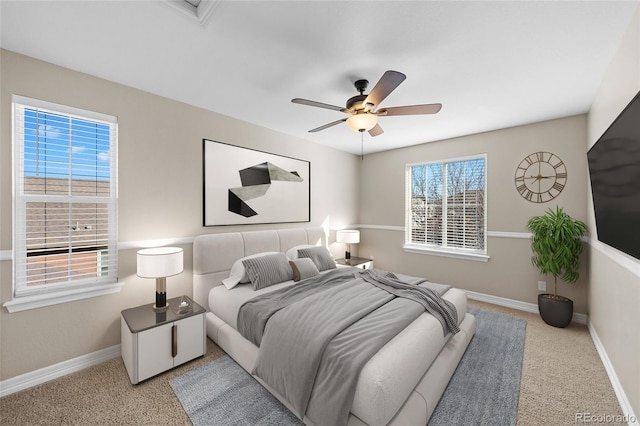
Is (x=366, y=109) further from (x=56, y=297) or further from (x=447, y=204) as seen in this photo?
(x=56, y=297)

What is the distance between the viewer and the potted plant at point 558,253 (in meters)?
3.13

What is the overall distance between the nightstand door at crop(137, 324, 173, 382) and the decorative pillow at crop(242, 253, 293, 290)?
0.90m

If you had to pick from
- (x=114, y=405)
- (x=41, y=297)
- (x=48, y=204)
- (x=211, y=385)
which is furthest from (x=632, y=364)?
(x=48, y=204)

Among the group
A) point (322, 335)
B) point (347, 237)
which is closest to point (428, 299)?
point (322, 335)

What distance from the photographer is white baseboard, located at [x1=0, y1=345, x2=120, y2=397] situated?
6.73ft

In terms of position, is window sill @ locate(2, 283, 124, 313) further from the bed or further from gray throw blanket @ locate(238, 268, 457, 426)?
gray throw blanket @ locate(238, 268, 457, 426)

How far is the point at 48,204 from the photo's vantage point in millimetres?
2258

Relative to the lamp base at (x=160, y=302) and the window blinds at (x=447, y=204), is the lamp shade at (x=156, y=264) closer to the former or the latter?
the lamp base at (x=160, y=302)

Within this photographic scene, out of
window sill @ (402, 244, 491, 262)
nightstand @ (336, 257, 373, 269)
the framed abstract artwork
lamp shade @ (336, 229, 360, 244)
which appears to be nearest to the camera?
the framed abstract artwork

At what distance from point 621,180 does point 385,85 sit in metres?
1.62

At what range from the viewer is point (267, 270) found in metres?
3.01

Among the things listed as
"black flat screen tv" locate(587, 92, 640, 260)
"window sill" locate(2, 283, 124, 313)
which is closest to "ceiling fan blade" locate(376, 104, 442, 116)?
"black flat screen tv" locate(587, 92, 640, 260)

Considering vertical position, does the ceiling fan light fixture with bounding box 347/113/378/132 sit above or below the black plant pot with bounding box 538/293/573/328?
above

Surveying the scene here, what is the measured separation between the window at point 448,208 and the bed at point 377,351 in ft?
6.14
